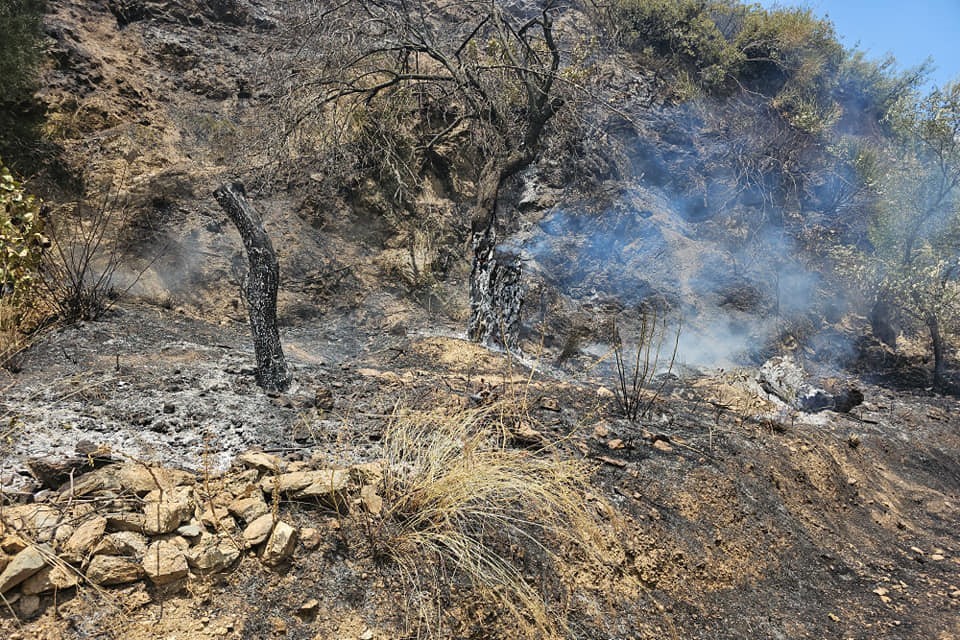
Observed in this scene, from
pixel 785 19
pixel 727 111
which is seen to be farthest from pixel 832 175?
pixel 785 19

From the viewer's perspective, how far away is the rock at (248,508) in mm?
1759

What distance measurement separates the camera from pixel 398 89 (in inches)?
239

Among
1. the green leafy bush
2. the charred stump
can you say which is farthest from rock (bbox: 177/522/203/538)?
the charred stump

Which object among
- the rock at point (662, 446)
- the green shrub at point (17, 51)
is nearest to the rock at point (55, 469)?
the rock at point (662, 446)

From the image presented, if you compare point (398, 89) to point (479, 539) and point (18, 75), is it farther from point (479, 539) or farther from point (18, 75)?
point (479, 539)

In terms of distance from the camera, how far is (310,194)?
272 inches

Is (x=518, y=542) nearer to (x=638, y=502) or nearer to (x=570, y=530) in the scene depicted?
(x=570, y=530)

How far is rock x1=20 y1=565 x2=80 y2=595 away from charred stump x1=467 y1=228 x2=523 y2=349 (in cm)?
407

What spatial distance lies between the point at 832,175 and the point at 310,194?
878 cm

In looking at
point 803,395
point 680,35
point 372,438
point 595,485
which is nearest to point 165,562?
point 372,438

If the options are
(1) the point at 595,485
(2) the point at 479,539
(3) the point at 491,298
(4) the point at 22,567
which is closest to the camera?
(4) the point at 22,567

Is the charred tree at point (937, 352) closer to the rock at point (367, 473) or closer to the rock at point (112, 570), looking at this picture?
the rock at point (367, 473)

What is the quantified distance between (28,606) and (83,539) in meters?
0.18

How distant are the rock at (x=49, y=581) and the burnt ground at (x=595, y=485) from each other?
0.03m
